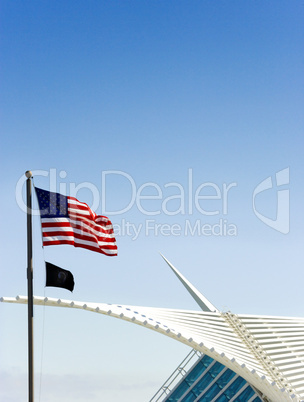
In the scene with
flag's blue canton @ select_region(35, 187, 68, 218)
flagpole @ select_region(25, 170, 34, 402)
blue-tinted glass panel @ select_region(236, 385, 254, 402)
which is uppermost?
flag's blue canton @ select_region(35, 187, 68, 218)

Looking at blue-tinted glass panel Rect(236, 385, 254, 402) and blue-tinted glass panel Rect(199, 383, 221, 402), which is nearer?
blue-tinted glass panel Rect(236, 385, 254, 402)

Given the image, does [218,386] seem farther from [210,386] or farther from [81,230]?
[81,230]

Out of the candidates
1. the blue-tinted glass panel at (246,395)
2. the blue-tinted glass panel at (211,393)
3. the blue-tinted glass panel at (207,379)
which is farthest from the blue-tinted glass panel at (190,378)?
the blue-tinted glass panel at (246,395)

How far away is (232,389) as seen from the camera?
3159 centimetres

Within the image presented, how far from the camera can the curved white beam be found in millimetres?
25750

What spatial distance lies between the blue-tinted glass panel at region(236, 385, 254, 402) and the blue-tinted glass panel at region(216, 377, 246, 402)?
0.31 m

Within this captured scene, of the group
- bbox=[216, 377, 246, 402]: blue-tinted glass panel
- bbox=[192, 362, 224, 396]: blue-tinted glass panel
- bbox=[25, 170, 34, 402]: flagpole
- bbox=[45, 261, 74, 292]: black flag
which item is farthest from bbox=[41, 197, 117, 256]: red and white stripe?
bbox=[192, 362, 224, 396]: blue-tinted glass panel

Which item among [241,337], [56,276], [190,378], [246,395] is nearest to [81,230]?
[56,276]

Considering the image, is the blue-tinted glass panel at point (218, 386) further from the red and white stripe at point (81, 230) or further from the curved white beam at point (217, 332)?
the red and white stripe at point (81, 230)

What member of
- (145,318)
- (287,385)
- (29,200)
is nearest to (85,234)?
(29,200)

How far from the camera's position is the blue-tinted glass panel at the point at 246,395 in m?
30.9

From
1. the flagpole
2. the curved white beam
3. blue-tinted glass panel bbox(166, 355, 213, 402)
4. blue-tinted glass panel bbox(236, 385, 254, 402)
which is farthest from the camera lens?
blue-tinted glass panel bbox(166, 355, 213, 402)

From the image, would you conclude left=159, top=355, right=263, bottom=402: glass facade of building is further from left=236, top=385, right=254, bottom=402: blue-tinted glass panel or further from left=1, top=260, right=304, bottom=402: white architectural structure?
left=1, top=260, right=304, bottom=402: white architectural structure

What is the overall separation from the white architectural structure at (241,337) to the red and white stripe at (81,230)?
6.72 meters
